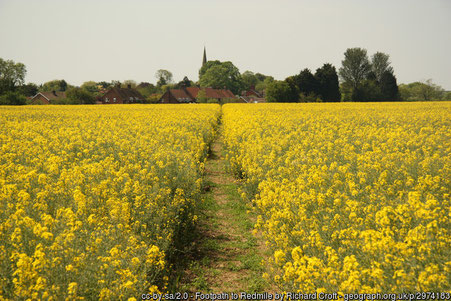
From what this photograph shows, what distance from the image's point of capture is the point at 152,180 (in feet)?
23.7

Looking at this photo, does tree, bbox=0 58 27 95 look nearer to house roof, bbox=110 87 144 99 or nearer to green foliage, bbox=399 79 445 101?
house roof, bbox=110 87 144 99

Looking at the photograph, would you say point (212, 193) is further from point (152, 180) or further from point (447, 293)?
point (447, 293)

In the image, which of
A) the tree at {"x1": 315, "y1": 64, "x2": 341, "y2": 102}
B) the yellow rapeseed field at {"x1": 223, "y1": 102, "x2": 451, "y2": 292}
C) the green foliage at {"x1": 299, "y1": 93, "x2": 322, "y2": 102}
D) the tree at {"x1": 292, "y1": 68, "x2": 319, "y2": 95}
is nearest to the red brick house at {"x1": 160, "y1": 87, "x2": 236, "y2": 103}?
the tree at {"x1": 292, "y1": 68, "x2": 319, "y2": 95}

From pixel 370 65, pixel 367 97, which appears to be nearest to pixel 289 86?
pixel 367 97

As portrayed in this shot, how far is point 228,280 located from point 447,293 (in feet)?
11.9

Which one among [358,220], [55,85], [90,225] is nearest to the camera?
[358,220]

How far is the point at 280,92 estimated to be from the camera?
62969 mm

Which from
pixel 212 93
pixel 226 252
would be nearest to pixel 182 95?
pixel 212 93

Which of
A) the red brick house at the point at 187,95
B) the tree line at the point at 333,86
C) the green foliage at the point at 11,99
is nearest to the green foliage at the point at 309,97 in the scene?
the tree line at the point at 333,86

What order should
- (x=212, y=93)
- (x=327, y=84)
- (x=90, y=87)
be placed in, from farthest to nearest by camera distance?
(x=90, y=87) < (x=212, y=93) < (x=327, y=84)

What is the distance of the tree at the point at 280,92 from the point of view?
6291cm

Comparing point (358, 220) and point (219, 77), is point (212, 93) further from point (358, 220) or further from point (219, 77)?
point (358, 220)

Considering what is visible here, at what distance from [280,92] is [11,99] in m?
48.2

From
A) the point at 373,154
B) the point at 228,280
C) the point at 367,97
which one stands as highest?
the point at 367,97
